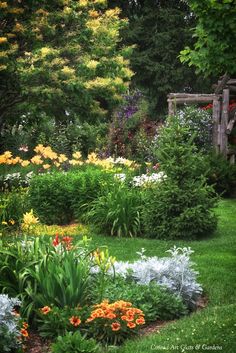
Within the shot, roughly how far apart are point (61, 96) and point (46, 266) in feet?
27.7

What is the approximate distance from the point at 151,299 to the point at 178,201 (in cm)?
374

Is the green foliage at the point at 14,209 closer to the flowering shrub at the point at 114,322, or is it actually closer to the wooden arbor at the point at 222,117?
the flowering shrub at the point at 114,322

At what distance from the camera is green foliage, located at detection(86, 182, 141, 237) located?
10117 millimetres

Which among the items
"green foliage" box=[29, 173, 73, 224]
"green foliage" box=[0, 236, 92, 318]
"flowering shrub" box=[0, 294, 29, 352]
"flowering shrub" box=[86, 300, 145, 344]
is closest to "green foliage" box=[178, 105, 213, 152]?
"green foliage" box=[29, 173, 73, 224]

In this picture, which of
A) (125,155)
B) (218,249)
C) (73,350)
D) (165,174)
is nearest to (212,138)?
(125,155)

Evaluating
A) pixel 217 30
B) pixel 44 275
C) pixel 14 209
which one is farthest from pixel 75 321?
pixel 14 209

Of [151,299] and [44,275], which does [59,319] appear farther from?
[151,299]

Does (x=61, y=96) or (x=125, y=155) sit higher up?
(x=61, y=96)

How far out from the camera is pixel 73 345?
510 cm

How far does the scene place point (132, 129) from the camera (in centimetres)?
2080

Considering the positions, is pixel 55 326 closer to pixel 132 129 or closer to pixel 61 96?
pixel 61 96

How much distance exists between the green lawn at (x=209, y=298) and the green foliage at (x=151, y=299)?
0.67ft

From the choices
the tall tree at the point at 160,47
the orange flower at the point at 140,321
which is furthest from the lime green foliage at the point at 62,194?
the tall tree at the point at 160,47

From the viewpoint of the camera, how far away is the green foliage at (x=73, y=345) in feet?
16.5
